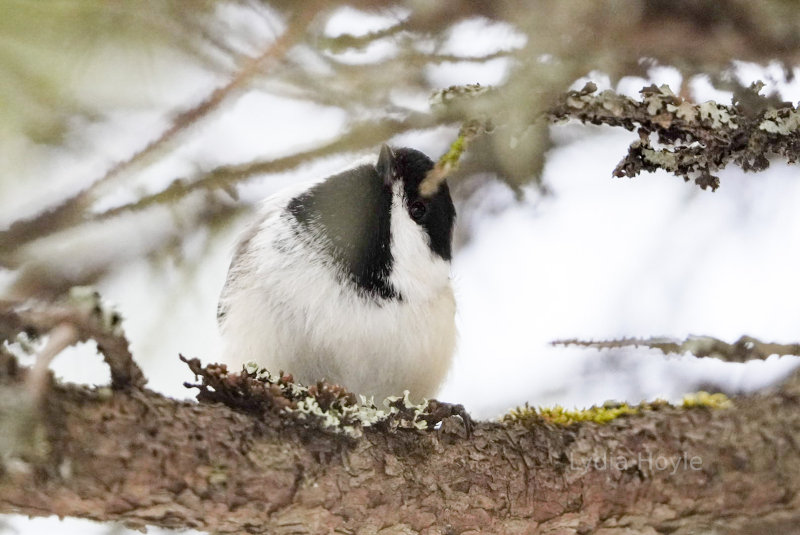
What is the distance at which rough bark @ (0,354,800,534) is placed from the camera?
2.91ft

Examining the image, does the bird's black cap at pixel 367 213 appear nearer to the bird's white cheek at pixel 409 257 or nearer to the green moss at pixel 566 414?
the bird's white cheek at pixel 409 257

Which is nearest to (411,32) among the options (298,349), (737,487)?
(298,349)

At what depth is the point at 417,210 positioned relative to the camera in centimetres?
141

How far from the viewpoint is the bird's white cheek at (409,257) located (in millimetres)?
1383

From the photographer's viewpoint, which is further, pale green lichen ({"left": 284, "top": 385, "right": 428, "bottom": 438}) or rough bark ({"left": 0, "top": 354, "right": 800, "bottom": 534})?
pale green lichen ({"left": 284, "top": 385, "right": 428, "bottom": 438})

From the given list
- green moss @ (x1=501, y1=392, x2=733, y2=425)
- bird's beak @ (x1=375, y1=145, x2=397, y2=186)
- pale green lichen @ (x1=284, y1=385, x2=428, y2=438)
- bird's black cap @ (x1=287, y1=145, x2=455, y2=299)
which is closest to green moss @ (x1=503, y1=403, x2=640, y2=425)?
green moss @ (x1=501, y1=392, x2=733, y2=425)

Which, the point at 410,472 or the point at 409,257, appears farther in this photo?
the point at 409,257

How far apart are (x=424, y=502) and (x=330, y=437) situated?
6.3 inches

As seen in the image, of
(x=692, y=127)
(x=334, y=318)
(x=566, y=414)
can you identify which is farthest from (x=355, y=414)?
(x=692, y=127)

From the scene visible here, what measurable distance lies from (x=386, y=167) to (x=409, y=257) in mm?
160

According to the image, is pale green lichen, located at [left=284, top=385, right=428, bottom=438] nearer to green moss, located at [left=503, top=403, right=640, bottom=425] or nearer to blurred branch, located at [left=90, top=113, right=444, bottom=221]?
green moss, located at [left=503, top=403, right=640, bottom=425]

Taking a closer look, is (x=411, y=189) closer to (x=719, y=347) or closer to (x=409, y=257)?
(x=409, y=257)

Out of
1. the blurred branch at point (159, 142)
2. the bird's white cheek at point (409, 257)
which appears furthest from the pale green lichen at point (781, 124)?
the blurred branch at point (159, 142)

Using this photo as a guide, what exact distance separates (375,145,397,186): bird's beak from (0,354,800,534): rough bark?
1.40 ft
